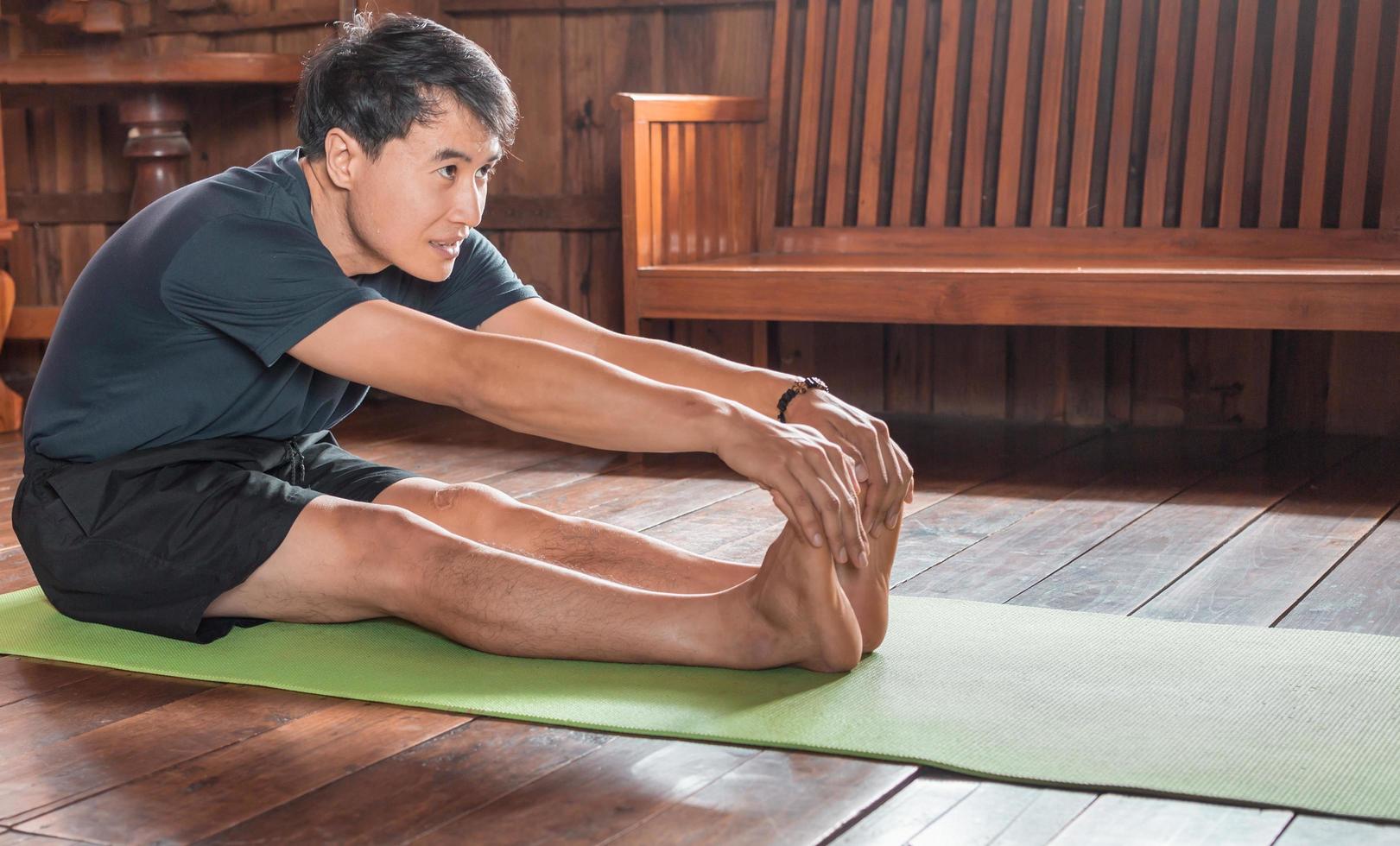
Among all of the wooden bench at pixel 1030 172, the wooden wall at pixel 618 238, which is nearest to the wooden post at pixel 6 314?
the wooden wall at pixel 618 238

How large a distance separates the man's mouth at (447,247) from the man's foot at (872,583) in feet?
1.99

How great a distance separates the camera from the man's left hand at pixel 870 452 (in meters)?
1.56

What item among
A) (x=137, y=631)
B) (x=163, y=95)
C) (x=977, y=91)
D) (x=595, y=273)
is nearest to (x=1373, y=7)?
(x=977, y=91)

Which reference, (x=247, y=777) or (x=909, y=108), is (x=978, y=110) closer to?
(x=909, y=108)

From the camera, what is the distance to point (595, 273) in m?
4.16

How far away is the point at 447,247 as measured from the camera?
1.86 m

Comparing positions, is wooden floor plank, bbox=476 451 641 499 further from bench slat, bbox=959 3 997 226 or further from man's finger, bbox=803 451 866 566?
man's finger, bbox=803 451 866 566

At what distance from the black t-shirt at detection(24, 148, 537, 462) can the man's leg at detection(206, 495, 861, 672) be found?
0.63 ft

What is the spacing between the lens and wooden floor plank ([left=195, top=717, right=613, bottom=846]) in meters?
1.32

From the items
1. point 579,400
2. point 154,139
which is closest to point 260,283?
point 579,400

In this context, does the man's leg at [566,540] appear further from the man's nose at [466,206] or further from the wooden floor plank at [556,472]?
the wooden floor plank at [556,472]

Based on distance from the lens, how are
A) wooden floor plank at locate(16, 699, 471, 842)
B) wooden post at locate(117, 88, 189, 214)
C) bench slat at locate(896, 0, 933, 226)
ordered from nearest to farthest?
1. wooden floor plank at locate(16, 699, 471, 842)
2. bench slat at locate(896, 0, 933, 226)
3. wooden post at locate(117, 88, 189, 214)

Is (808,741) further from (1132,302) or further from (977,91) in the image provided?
(977,91)

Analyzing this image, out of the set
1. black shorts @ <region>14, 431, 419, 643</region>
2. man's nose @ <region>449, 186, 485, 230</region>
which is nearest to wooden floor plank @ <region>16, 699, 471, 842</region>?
black shorts @ <region>14, 431, 419, 643</region>
